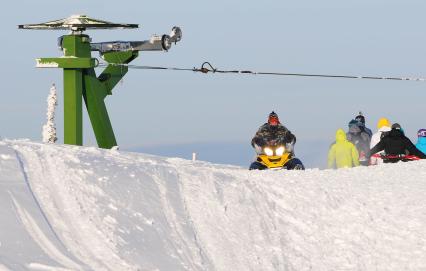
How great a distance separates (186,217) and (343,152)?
8162 mm

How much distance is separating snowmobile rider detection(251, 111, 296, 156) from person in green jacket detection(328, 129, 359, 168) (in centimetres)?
174

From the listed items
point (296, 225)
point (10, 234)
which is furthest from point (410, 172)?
point (10, 234)

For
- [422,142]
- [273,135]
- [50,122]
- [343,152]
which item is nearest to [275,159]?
[273,135]

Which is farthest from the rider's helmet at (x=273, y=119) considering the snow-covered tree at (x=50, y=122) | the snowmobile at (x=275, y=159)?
the snow-covered tree at (x=50, y=122)

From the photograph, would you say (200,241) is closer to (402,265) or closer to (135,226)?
(135,226)

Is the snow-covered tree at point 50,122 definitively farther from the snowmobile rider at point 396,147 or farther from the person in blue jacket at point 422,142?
the snowmobile rider at point 396,147

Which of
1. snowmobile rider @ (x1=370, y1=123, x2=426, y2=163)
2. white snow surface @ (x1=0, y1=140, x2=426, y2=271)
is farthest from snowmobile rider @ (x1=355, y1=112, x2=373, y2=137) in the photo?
white snow surface @ (x1=0, y1=140, x2=426, y2=271)

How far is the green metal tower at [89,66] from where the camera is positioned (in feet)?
71.0

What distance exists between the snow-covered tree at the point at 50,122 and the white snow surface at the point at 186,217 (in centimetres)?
2086

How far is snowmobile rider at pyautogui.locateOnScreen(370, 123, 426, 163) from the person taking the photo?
19.4 m

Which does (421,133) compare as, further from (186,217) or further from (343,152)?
(186,217)

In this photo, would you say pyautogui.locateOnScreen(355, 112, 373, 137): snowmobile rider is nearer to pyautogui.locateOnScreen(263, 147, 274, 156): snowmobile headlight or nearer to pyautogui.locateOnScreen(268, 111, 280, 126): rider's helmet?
pyautogui.locateOnScreen(268, 111, 280, 126): rider's helmet

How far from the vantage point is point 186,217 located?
37.5ft

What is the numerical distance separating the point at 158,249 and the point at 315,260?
2284 millimetres
